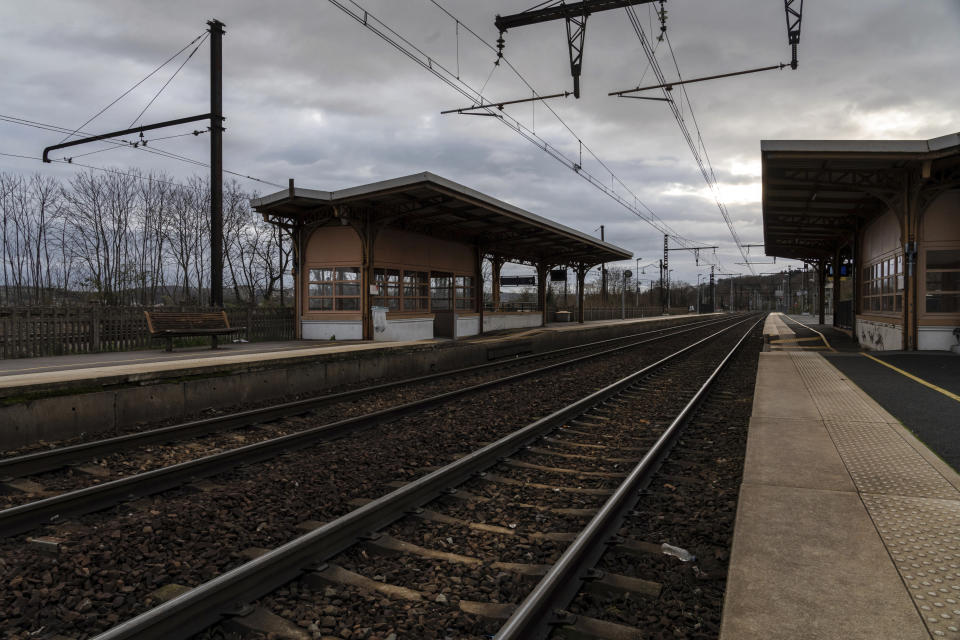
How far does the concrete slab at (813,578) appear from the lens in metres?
2.50

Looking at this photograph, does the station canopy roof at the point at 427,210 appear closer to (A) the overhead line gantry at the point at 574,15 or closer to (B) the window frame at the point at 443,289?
(B) the window frame at the point at 443,289

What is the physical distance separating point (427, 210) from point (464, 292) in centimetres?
683

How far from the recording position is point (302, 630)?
277cm

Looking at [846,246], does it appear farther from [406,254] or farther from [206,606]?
[206,606]

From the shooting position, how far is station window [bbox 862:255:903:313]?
1639 centimetres

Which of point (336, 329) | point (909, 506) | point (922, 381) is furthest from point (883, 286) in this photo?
point (336, 329)

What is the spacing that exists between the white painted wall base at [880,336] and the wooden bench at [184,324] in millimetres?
18868

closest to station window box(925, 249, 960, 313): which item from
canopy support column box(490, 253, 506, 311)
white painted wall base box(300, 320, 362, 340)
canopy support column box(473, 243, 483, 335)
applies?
canopy support column box(473, 243, 483, 335)

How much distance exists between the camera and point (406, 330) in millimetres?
20750

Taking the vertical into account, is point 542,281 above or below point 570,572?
above

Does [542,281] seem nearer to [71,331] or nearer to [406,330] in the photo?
[406,330]

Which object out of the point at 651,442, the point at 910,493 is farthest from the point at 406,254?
the point at 910,493

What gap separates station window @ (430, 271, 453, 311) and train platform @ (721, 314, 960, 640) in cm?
1702

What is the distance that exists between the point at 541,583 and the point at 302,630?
1.24 m
